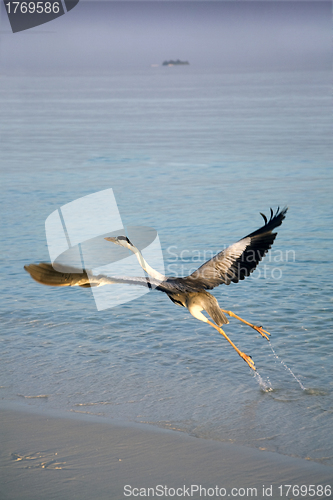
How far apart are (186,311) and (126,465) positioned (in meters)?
5.08

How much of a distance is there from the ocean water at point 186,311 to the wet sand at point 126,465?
342 mm

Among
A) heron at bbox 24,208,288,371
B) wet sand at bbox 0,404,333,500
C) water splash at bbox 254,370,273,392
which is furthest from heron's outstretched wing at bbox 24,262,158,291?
water splash at bbox 254,370,273,392

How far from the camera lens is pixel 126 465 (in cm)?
736

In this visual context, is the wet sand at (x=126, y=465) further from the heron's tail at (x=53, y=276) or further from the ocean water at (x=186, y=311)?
the heron's tail at (x=53, y=276)

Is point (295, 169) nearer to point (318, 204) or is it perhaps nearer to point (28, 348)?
point (318, 204)

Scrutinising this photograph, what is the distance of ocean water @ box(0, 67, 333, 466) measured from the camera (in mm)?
8711

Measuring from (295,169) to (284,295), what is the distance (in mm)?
14604

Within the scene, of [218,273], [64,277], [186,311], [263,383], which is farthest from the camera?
[186,311]

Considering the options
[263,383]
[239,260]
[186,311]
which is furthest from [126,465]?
[186,311]

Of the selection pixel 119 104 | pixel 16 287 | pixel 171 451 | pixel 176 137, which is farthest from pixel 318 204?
pixel 119 104

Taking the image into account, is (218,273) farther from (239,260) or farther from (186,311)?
(186,311)

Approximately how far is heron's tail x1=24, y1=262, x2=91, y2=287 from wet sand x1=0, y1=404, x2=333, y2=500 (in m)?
1.85

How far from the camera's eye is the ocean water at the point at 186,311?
28.6ft

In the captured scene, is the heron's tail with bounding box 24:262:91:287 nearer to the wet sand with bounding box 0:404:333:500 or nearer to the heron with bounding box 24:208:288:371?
the heron with bounding box 24:208:288:371
